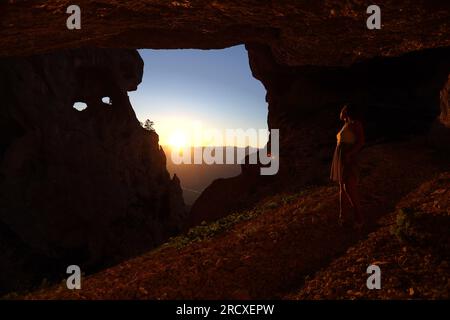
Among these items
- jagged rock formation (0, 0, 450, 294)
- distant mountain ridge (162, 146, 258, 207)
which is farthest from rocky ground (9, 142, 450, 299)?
distant mountain ridge (162, 146, 258, 207)

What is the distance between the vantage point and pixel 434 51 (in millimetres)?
20125

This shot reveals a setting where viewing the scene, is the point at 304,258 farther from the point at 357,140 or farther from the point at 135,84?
the point at 135,84

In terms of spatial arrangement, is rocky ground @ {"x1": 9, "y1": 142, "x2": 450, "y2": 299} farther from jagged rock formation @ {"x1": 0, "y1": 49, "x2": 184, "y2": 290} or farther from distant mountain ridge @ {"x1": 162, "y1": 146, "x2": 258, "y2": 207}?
distant mountain ridge @ {"x1": 162, "y1": 146, "x2": 258, "y2": 207}

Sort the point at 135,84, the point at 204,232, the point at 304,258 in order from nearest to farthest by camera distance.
Result: the point at 304,258 < the point at 204,232 < the point at 135,84

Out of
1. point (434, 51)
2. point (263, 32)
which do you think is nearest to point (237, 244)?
point (263, 32)

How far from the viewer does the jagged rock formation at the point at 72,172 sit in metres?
25.7

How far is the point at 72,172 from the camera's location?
99.1 ft

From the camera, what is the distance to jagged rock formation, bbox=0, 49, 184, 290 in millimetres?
25672

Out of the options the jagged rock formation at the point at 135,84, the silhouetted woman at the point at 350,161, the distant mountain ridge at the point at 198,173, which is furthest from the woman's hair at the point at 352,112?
the distant mountain ridge at the point at 198,173

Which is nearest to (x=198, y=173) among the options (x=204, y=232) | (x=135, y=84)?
(x=135, y=84)

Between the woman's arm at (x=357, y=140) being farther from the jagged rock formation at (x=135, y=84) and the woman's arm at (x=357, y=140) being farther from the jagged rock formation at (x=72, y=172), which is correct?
the jagged rock formation at (x=72, y=172)
